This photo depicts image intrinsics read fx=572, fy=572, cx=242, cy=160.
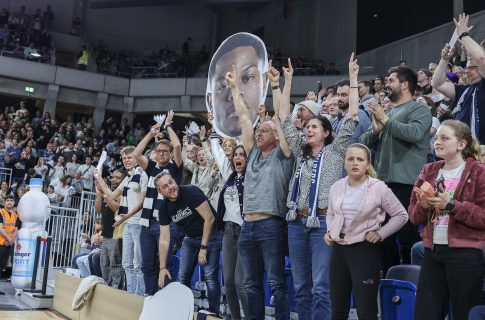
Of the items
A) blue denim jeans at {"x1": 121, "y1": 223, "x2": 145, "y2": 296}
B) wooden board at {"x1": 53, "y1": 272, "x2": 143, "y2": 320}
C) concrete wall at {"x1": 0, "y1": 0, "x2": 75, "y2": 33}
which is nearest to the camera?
wooden board at {"x1": 53, "y1": 272, "x2": 143, "y2": 320}

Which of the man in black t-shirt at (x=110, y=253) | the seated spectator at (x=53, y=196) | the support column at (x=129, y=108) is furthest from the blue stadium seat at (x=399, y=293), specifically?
the support column at (x=129, y=108)

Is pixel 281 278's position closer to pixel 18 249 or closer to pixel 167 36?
pixel 18 249

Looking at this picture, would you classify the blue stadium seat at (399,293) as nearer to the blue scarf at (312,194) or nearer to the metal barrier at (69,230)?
the blue scarf at (312,194)

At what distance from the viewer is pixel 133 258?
17.5 ft

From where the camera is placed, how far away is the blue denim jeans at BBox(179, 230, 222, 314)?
443cm

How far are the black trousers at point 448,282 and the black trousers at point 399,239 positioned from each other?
2.32 ft

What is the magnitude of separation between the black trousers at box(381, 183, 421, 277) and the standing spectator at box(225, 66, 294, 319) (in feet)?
2.08

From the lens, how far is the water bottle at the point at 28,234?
7.86 m

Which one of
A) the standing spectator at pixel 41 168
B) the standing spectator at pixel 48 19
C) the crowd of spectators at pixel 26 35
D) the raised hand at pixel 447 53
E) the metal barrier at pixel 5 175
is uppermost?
the standing spectator at pixel 48 19

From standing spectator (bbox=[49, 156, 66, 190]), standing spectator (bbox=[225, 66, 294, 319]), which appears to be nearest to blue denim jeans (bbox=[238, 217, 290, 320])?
standing spectator (bbox=[225, 66, 294, 319])

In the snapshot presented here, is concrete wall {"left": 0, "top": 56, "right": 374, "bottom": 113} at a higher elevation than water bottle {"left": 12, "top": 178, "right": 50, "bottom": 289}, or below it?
higher

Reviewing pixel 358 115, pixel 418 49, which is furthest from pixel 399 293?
pixel 418 49

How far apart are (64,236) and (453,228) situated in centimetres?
704

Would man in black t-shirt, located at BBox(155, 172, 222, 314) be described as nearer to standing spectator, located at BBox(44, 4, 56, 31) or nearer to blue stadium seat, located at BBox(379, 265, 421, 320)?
blue stadium seat, located at BBox(379, 265, 421, 320)
